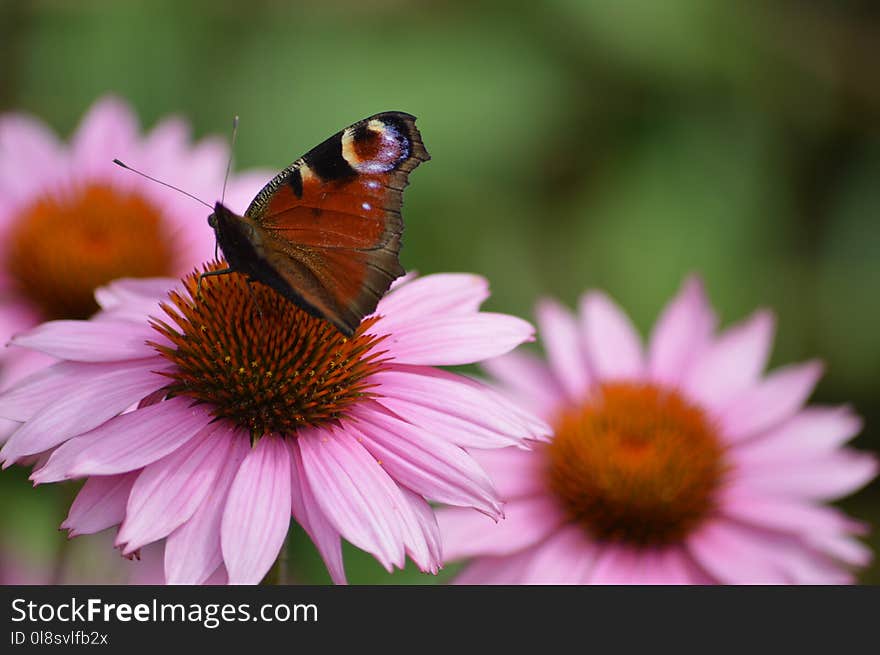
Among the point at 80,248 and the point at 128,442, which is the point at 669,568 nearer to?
the point at 128,442

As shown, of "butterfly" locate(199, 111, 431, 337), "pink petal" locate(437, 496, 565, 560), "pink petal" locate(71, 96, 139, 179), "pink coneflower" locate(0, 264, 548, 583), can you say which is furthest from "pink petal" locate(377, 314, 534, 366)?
"pink petal" locate(71, 96, 139, 179)

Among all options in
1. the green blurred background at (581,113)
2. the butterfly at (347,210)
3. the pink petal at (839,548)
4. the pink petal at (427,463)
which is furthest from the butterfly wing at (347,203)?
the green blurred background at (581,113)

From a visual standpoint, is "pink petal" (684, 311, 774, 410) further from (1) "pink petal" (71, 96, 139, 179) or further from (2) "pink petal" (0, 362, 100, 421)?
(1) "pink petal" (71, 96, 139, 179)

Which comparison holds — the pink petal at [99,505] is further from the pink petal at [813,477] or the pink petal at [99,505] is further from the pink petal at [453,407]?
the pink petal at [813,477]

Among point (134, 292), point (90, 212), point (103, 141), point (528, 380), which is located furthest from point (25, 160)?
point (528, 380)

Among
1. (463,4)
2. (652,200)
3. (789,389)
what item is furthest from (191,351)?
(463,4)

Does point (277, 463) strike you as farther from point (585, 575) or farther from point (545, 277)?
point (545, 277)
